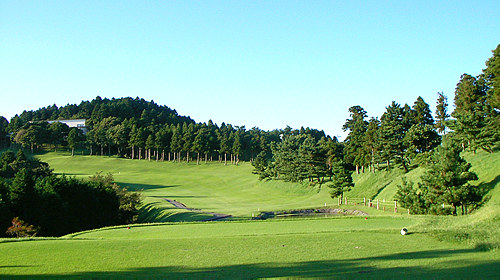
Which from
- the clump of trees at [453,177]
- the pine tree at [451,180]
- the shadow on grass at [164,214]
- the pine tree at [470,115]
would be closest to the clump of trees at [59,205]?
the shadow on grass at [164,214]

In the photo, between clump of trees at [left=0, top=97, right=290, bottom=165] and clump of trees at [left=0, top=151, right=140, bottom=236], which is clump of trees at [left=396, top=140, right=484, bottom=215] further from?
clump of trees at [left=0, top=97, right=290, bottom=165]

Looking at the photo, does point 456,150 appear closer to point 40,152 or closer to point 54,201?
point 54,201

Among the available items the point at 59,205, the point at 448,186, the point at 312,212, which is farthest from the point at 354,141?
the point at 59,205

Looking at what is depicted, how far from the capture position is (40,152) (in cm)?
11744

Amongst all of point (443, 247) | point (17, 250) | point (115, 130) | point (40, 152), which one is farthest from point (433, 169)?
point (40, 152)

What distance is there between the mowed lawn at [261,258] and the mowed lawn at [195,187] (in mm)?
21654

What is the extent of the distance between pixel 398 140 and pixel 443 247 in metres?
42.6

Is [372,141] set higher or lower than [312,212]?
higher

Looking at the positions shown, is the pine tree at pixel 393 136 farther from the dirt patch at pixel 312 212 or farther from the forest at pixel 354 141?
the dirt patch at pixel 312 212

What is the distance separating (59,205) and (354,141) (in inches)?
1824

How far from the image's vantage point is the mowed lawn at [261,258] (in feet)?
A: 29.3

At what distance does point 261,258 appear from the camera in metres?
10.6

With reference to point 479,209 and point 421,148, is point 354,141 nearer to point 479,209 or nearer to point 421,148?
point 421,148

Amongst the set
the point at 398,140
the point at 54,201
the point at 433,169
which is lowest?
the point at 54,201
